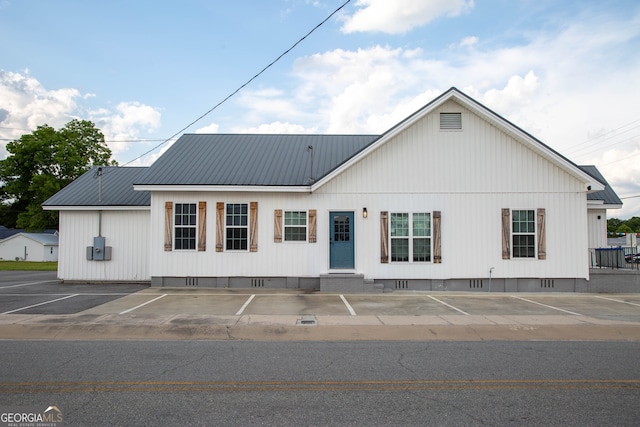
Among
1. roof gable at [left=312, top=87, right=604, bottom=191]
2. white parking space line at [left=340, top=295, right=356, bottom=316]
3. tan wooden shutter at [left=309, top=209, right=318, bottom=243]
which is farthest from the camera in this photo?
tan wooden shutter at [left=309, top=209, right=318, bottom=243]

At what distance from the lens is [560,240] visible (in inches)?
640

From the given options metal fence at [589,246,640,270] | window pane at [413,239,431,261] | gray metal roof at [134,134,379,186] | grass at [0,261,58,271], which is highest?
gray metal roof at [134,134,379,186]

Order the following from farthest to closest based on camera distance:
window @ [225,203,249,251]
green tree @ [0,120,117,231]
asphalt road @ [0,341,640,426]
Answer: green tree @ [0,120,117,231] < window @ [225,203,249,251] < asphalt road @ [0,341,640,426]

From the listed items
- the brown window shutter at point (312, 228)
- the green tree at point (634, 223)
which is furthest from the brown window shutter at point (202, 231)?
the green tree at point (634, 223)

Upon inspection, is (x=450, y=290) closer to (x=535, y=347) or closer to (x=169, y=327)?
(x=535, y=347)

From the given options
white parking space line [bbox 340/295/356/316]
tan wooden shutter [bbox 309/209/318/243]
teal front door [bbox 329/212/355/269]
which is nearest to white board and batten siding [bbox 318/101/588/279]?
teal front door [bbox 329/212/355/269]

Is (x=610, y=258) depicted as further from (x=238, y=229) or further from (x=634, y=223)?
(x=634, y=223)

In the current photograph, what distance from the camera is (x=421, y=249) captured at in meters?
16.3

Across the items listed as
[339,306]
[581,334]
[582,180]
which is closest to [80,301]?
[339,306]

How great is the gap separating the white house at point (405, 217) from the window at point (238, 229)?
4cm

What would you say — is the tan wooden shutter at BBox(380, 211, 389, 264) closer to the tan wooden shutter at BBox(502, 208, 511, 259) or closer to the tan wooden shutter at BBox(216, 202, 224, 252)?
the tan wooden shutter at BBox(502, 208, 511, 259)

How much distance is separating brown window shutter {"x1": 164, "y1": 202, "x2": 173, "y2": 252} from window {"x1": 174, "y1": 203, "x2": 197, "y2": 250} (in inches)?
6.9

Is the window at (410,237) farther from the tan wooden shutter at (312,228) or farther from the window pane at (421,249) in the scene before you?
the tan wooden shutter at (312,228)

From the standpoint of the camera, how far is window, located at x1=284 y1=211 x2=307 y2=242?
54.5 feet
